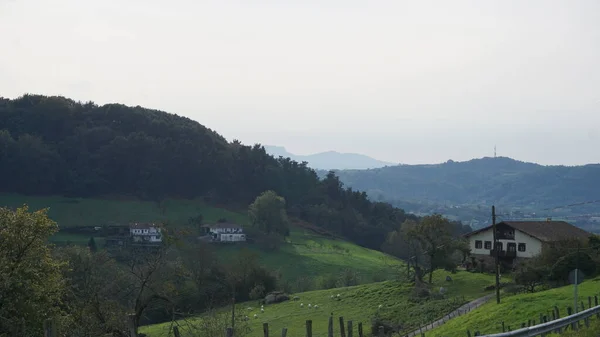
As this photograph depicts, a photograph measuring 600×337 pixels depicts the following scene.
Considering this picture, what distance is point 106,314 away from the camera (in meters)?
24.9

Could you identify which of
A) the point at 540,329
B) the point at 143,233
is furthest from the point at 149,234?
the point at 540,329

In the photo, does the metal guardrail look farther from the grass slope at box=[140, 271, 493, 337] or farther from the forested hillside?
the forested hillside

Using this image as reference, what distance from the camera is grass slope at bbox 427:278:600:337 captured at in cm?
3438

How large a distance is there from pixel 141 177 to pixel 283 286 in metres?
76.1

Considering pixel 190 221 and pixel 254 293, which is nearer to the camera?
pixel 254 293

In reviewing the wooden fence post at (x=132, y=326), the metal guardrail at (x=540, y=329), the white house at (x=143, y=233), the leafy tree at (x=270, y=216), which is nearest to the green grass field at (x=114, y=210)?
the white house at (x=143, y=233)

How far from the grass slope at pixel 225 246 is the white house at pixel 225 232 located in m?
4.16

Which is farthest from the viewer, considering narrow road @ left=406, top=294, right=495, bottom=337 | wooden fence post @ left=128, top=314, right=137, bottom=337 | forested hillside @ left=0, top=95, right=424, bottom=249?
forested hillside @ left=0, top=95, right=424, bottom=249

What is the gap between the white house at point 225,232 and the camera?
392ft

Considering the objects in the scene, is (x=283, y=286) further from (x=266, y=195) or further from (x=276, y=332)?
(x=266, y=195)

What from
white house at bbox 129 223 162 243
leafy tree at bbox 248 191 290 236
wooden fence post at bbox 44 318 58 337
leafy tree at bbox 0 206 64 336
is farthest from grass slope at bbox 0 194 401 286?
wooden fence post at bbox 44 318 58 337

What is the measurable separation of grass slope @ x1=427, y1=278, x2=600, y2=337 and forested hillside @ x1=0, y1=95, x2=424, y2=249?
109849 millimetres

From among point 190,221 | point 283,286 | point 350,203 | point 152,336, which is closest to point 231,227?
point 190,221

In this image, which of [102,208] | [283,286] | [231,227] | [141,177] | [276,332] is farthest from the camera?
[141,177]
